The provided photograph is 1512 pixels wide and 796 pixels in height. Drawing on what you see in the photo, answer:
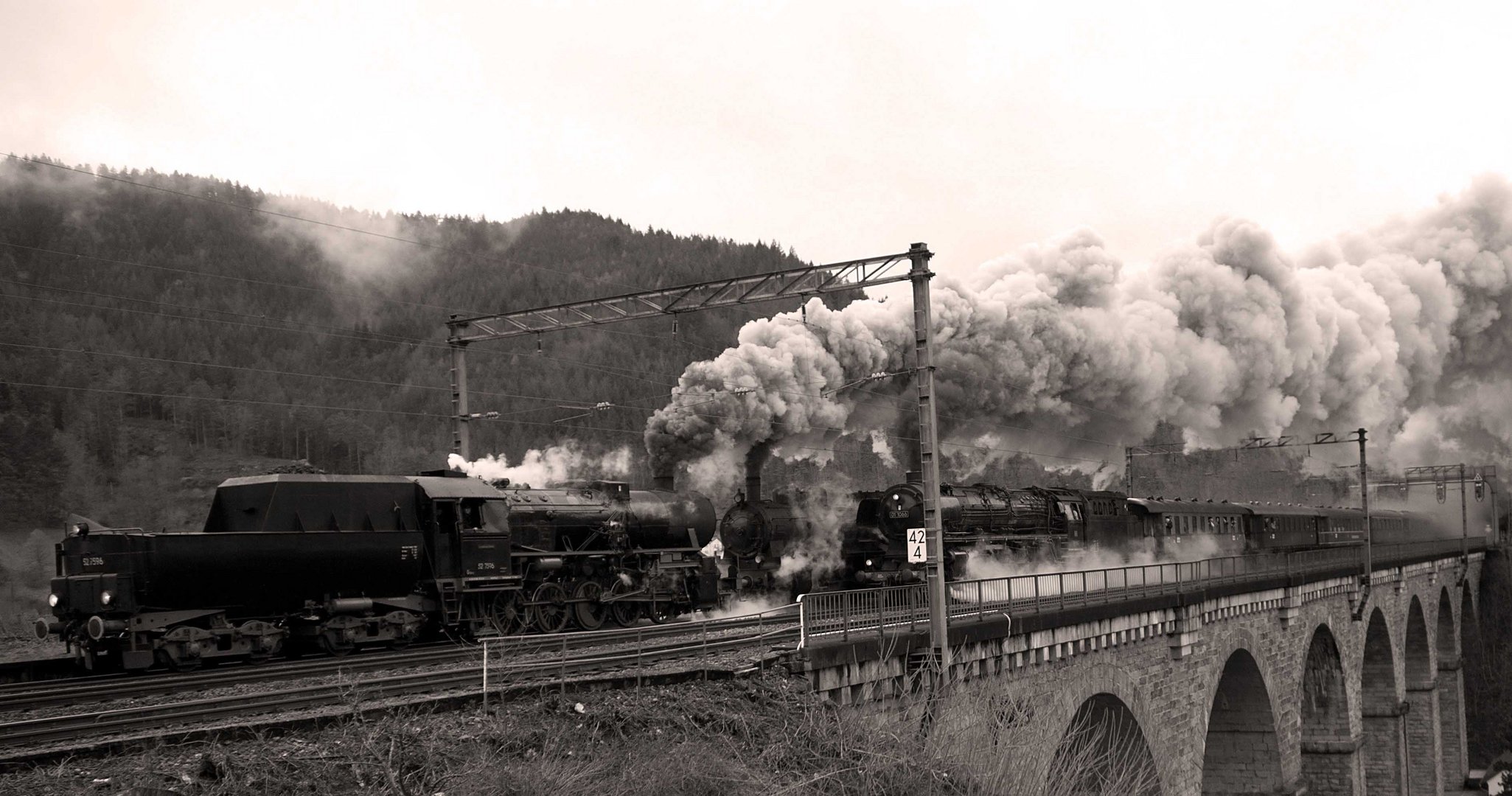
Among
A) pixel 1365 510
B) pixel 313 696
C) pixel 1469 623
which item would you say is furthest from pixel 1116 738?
A: pixel 1469 623

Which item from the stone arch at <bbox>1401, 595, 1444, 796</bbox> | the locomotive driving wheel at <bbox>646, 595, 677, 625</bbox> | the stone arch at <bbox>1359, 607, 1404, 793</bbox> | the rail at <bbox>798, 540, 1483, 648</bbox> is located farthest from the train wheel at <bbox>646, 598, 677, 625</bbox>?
the stone arch at <bbox>1401, 595, 1444, 796</bbox>

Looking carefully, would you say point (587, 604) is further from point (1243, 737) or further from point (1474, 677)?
point (1474, 677)

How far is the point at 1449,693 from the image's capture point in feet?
200

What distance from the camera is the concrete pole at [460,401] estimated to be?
82.4 ft

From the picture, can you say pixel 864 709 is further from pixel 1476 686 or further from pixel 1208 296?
pixel 1476 686

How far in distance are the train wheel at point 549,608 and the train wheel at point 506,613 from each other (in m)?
0.28

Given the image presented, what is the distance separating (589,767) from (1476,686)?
74.4 m

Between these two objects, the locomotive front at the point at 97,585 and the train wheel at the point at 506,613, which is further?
the train wheel at the point at 506,613

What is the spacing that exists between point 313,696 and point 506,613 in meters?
9.01

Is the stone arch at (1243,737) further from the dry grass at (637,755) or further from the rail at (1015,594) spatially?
the dry grass at (637,755)

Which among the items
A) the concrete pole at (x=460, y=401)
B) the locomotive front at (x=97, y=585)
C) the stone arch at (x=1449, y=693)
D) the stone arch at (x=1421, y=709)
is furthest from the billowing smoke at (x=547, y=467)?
the stone arch at (x=1449, y=693)

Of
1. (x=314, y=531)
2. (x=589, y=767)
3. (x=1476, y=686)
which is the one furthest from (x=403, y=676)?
(x=1476, y=686)

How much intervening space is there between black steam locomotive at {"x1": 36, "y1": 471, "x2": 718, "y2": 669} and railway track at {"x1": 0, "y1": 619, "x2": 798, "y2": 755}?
3.76 metres

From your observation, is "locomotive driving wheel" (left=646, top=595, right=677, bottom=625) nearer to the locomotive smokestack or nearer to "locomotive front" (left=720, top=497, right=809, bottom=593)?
"locomotive front" (left=720, top=497, right=809, bottom=593)
